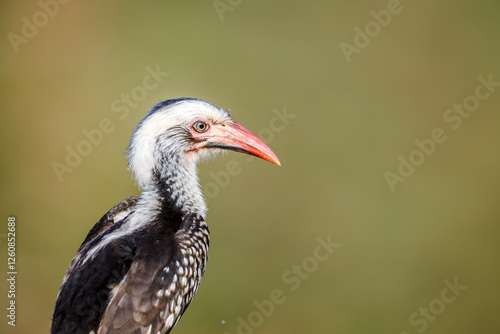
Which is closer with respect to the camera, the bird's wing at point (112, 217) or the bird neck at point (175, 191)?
the bird neck at point (175, 191)

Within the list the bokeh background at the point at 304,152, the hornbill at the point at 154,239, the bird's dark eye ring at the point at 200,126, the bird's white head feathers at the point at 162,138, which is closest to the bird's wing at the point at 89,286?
the hornbill at the point at 154,239

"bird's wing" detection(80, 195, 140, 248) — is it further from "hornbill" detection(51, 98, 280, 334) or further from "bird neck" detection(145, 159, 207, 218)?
"bird neck" detection(145, 159, 207, 218)

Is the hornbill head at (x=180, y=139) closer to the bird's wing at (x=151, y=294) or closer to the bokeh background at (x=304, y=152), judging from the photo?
the bird's wing at (x=151, y=294)

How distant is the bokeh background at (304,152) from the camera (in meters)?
6.19

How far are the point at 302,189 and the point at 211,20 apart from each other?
107 inches

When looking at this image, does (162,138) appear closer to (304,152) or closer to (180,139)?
(180,139)

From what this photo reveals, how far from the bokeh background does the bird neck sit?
271 cm

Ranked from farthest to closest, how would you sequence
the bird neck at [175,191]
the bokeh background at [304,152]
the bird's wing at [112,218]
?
the bokeh background at [304,152], the bird's wing at [112,218], the bird neck at [175,191]

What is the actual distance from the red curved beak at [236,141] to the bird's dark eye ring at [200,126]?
0.16ft

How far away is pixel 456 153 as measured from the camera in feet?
24.1

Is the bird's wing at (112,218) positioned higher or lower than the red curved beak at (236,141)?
higher

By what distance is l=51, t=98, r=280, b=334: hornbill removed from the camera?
9.29ft

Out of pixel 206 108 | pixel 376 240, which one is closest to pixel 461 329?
pixel 376 240

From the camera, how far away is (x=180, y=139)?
3486 millimetres
